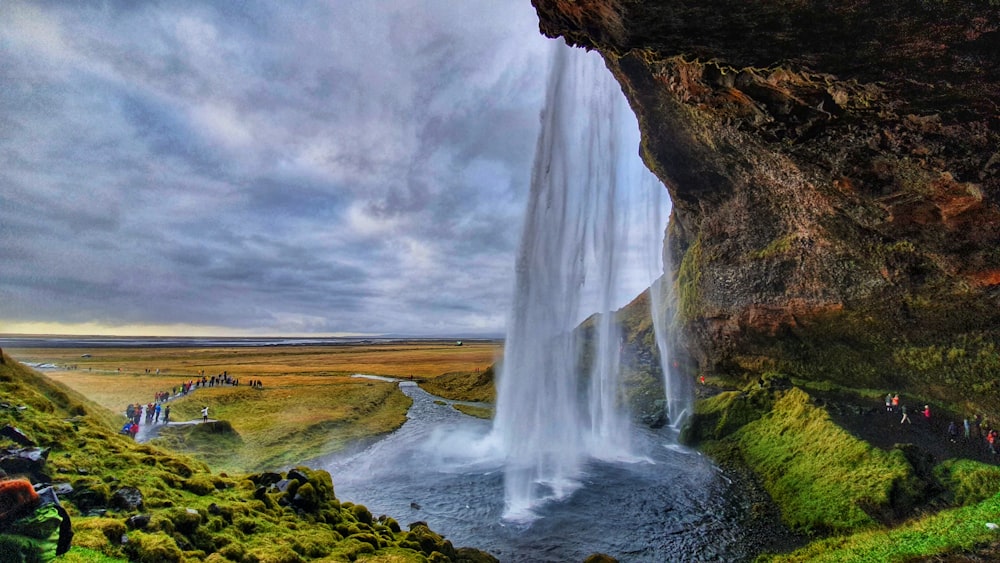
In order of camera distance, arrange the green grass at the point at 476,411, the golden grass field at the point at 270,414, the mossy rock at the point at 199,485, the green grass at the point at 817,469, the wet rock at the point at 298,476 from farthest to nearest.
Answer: the green grass at the point at 476,411
the golden grass field at the point at 270,414
the green grass at the point at 817,469
the wet rock at the point at 298,476
the mossy rock at the point at 199,485

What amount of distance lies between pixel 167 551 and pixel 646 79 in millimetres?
35422

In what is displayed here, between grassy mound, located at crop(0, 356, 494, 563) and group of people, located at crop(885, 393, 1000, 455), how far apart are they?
1123 inches

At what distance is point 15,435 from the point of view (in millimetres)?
13258

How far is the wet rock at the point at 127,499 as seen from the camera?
39.9 ft

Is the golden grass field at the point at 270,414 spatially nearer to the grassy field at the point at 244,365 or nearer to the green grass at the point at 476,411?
the green grass at the point at 476,411

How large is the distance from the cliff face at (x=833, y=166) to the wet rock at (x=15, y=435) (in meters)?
22.9

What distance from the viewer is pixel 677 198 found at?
41062mm

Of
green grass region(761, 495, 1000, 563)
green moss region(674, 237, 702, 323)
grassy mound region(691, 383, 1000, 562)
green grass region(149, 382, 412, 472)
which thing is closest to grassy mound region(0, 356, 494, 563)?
green grass region(761, 495, 1000, 563)

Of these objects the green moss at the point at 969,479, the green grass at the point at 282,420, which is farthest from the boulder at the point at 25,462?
the green moss at the point at 969,479

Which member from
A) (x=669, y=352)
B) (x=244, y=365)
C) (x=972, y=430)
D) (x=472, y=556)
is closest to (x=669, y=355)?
(x=669, y=352)

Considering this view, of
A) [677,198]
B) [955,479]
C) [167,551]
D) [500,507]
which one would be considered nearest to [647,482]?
[500,507]

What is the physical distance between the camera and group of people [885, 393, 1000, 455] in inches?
923

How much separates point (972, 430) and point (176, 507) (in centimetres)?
4009

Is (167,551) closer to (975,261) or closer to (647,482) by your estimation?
(647,482)
